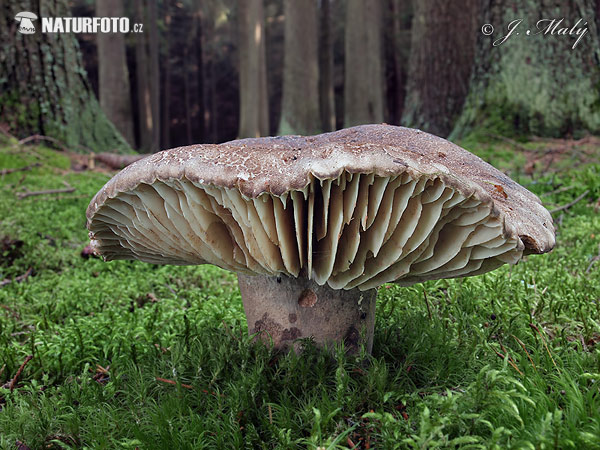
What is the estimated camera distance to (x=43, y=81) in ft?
18.9

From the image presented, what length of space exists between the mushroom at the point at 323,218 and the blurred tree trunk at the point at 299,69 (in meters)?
11.2

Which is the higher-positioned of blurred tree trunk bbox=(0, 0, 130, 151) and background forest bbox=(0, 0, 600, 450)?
blurred tree trunk bbox=(0, 0, 130, 151)

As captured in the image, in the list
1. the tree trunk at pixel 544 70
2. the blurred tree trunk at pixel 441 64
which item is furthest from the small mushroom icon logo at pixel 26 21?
the tree trunk at pixel 544 70

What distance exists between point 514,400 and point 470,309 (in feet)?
3.19

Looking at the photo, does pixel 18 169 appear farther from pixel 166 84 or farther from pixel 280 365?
pixel 166 84

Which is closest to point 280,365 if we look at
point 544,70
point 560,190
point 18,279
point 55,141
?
point 18,279

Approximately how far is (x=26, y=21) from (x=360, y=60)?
33.0 ft

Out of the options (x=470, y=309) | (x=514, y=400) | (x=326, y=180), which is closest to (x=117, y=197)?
(x=326, y=180)

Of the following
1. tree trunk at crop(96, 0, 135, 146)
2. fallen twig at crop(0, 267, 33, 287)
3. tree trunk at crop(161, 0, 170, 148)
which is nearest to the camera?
fallen twig at crop(0, 267, 33, 287)

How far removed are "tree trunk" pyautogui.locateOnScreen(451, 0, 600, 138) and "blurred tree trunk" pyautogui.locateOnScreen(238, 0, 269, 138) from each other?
916 centimetres

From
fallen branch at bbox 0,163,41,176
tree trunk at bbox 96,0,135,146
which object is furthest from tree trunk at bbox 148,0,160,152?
fallen branch at bbox 0,163,41,176

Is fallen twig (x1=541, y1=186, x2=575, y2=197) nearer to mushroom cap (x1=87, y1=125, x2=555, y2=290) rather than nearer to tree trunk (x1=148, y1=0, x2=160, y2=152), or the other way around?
mushroom cap (x1=87, y1=125, x2=555, y2=290)

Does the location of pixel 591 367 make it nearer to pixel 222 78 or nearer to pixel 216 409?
A: pixel 216 409

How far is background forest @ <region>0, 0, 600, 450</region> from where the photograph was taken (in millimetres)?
1646
